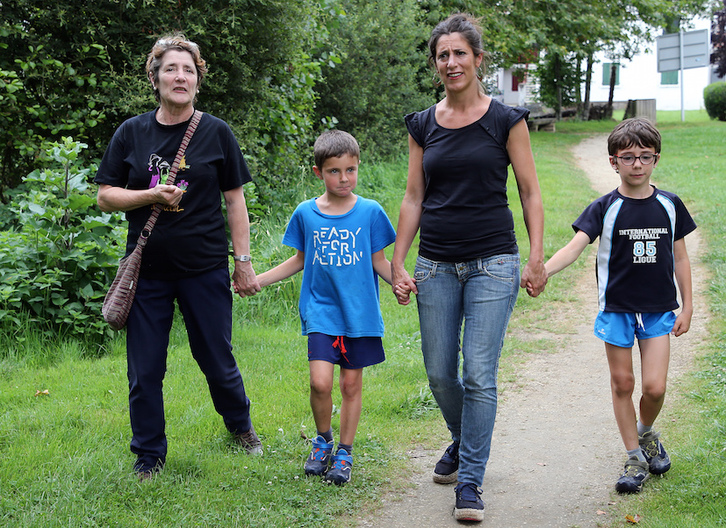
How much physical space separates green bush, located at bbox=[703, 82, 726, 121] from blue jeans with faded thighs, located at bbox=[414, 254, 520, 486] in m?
33.6

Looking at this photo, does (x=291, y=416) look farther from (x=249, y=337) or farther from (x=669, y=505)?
(x=669, y=505)

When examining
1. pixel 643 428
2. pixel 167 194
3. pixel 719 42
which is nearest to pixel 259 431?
pixel 167 194

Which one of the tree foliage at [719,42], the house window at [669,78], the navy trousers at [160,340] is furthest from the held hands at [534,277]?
the house window at [669,78]

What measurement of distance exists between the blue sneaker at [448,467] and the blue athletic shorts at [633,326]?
38.8 inches

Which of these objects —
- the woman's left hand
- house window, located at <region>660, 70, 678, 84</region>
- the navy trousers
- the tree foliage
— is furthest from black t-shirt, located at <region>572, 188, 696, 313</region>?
house window, located at <region>660, 70, 678, 84</region>

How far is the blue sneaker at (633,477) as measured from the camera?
379 cm

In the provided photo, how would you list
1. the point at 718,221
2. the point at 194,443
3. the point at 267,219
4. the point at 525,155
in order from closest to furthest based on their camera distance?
the point at 525,155, the point at 194,443, the point at 267,219, the point at 718,221

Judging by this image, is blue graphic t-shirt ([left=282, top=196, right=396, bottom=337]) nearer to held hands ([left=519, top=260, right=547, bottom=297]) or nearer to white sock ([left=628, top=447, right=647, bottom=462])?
held hands ([left=519, top=260, right=547, bottom=297])

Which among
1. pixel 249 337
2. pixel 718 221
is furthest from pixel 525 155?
pixel 718 221

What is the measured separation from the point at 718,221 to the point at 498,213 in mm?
8262

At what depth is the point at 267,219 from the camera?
8.96 m

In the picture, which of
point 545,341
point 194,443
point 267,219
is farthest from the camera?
point 267,219

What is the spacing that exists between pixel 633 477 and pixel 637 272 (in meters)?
1.01

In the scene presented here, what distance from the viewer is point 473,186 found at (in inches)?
140
